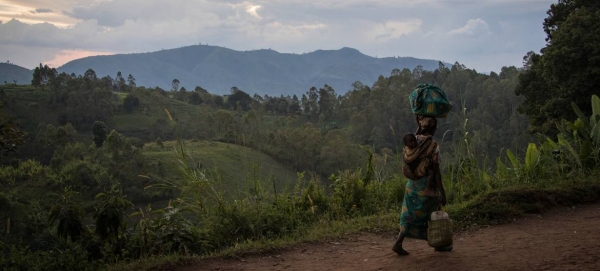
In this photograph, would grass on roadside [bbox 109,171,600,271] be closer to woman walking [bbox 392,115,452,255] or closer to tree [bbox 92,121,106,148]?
woman walking [bbox 392,115,452,255]

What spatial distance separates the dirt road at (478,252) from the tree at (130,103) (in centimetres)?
5898

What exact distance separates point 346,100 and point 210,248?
2382 inches

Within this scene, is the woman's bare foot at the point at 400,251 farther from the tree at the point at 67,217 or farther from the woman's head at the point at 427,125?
the tree at the point at 67,217

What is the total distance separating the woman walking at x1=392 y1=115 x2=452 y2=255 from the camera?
4141mm

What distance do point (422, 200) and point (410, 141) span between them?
1.58ft

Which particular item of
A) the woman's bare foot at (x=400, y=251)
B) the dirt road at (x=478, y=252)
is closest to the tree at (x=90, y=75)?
the dirt road at (x=478, y=252)

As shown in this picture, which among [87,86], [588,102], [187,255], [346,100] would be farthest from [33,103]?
[187,255]

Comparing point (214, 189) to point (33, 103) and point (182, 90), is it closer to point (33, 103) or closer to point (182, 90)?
point (33, 103)

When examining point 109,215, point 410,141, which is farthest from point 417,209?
point 109,215

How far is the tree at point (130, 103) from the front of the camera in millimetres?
60281

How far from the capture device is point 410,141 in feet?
13.6

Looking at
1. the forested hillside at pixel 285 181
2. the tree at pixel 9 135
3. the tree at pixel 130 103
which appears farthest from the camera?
the tree at pixel 130 103

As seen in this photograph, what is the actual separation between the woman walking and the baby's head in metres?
0.05

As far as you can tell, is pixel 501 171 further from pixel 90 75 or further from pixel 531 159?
pixel 90 75
